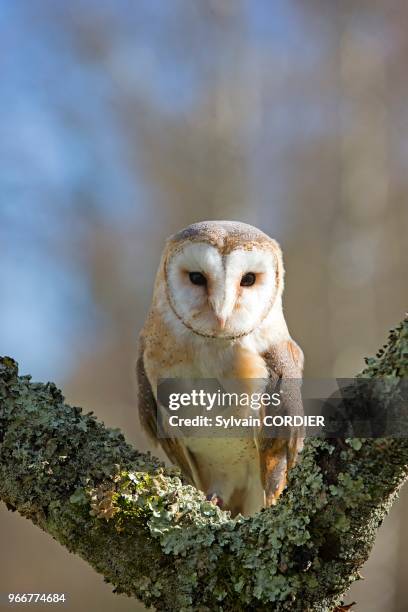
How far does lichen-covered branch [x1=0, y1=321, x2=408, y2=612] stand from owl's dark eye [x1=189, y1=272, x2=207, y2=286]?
787mm

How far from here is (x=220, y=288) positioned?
85.9 inches

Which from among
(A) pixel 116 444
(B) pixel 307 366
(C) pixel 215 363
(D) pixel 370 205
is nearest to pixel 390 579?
(B) pixel 307 366

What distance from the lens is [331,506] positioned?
1.23 m

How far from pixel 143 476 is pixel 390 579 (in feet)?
17.5

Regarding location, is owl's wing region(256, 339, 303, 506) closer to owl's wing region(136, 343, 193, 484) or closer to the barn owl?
the barn owl

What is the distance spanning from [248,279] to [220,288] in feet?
0.51

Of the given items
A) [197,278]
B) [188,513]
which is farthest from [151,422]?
[188,513]

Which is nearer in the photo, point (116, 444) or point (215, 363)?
point (116, 444)

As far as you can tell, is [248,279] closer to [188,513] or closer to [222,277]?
[222,277]

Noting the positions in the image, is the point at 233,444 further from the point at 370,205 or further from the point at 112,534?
the point at 370,205

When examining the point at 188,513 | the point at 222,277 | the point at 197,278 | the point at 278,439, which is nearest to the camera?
the point at 188,513

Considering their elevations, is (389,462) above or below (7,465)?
below

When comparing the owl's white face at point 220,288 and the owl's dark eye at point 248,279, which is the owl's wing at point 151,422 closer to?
the owl's white face at point 220,288

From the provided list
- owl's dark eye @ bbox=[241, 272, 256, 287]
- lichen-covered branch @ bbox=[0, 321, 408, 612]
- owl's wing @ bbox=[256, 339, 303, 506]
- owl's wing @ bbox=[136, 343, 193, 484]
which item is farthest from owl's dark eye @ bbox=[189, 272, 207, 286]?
lichen-covered branch @ bbox=[0, 321, 408, 612]
